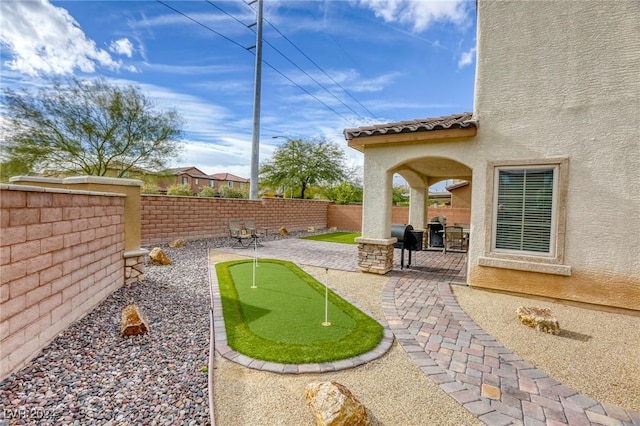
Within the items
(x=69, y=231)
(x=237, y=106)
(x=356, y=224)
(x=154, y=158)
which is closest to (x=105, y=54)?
(x=154, y=158)

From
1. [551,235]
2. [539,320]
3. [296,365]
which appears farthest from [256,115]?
[539,320]

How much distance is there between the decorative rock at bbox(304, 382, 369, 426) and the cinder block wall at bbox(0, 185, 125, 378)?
3361 millimetres

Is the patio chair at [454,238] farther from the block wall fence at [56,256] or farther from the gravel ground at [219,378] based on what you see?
the block wall fence at [56,256]

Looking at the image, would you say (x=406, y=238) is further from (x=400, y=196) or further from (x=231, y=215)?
(x=400, y=196)

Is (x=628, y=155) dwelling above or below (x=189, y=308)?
above

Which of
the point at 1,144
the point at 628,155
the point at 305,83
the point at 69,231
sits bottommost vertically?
the point at 69,231

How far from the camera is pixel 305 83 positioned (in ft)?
75.9

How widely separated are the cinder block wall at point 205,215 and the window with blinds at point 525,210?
506 inches

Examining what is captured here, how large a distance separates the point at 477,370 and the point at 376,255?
504 cm

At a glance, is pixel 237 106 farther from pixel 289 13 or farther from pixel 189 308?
pixel 189 308

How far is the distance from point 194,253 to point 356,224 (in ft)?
50.9

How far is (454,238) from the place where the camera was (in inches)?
513

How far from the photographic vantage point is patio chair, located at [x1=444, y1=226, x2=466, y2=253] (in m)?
12.7

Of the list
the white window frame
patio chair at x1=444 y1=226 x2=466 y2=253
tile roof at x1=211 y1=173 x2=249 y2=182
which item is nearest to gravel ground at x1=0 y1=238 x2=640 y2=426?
the white window frame
